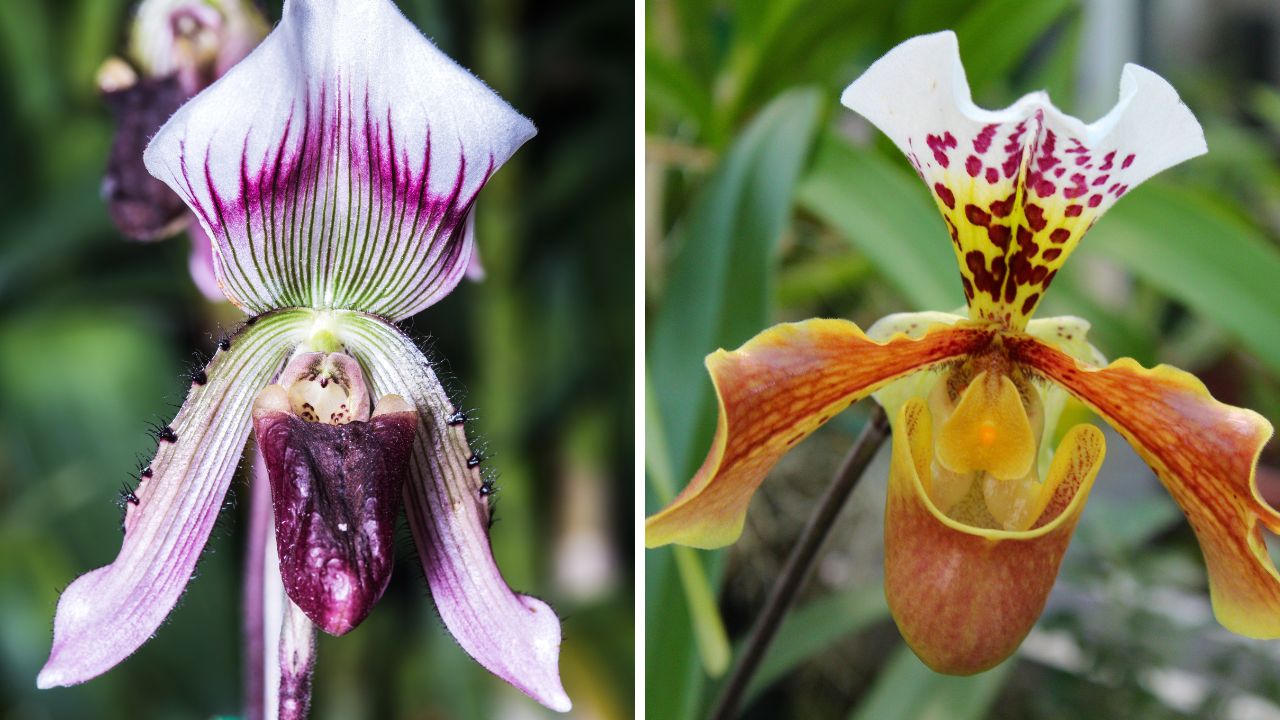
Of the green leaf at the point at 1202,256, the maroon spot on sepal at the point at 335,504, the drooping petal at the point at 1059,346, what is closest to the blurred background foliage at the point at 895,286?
the green leaf at the point at 1202,256

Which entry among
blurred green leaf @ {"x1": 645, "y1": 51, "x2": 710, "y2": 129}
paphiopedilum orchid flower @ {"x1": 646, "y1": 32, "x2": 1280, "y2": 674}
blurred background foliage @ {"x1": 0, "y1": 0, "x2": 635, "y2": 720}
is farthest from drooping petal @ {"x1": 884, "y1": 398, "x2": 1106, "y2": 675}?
blurred background foliage @ {"x1": 0, "y1": 0, "x2": 635, "y2": 720}

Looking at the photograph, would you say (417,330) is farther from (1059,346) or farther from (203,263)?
(1059,346)

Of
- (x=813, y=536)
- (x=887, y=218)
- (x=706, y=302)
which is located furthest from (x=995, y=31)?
(x=813, y=536)

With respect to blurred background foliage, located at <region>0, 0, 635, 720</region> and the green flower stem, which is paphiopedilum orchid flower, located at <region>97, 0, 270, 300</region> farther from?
blurred background foliage, located at <region>0, 0, 635, 720</region>

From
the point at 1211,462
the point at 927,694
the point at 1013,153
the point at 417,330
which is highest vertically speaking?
the point at 1013,153

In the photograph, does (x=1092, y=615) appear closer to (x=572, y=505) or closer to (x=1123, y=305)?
(x=1123, y=305)
